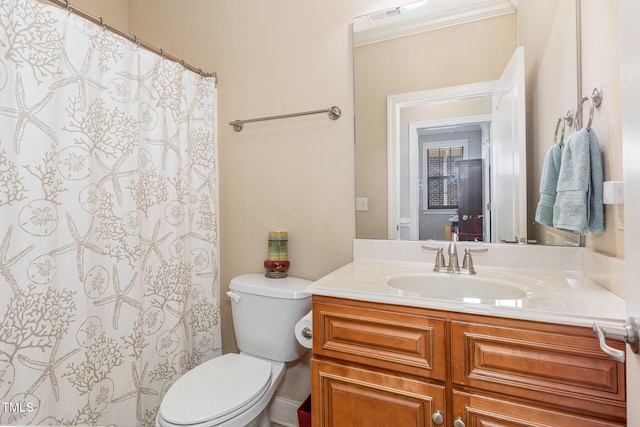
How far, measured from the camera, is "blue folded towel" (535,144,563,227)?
3.90 ft

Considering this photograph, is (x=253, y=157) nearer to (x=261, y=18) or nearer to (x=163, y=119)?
(x=163, y=119)

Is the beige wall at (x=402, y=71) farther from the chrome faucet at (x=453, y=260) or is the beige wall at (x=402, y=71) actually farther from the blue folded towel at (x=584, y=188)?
the blue folded towel at (x=584, y=188)

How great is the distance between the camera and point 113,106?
1315mm

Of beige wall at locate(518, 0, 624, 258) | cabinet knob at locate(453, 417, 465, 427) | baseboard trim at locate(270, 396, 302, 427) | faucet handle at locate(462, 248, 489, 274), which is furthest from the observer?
baseboard trim at locate(270, 396, 302, 427)

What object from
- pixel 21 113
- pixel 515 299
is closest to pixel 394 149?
pixel 515 299

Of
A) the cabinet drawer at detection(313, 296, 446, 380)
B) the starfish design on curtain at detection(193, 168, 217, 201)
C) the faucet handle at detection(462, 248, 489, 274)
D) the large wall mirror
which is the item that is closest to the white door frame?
the large wall mirror

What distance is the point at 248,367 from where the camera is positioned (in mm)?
1416

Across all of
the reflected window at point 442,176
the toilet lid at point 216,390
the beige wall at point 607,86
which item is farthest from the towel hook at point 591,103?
the toilet lid at point 216,390

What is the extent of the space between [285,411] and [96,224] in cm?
134

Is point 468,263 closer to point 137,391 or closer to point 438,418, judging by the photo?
point 438,418

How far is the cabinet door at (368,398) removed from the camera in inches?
37.3

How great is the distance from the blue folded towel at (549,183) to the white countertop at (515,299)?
9.2 inches

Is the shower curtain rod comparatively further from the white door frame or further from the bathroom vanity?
the bathroom vanity

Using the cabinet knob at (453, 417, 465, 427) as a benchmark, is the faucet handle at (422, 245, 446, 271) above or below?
above
